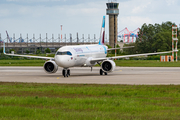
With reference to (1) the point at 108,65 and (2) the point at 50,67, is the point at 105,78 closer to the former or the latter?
(1) the point at 108,65

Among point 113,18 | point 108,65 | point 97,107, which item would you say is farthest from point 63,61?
point 113,18

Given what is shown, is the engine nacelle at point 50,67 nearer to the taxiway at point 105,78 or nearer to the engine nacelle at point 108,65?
the taxiway at point 105,78

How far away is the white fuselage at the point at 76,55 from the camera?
108 feet

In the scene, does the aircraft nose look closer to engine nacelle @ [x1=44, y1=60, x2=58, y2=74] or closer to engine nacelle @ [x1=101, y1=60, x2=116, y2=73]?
engine nacelle @ [x1=44, y1=60, x2=58, y2=74]

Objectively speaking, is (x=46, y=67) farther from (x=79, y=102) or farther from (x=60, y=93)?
(x=79, y=102)

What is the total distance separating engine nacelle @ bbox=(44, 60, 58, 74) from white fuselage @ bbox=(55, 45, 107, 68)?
7.78ft

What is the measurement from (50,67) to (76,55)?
374cm

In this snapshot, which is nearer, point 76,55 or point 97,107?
point 97,107

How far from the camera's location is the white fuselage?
32781mm

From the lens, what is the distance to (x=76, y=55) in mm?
34812

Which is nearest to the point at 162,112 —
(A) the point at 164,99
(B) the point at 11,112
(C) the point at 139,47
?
(A) the point at 164,99

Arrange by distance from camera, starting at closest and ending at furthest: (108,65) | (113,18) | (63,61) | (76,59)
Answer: (63,61) < (76,59) < (108,65) < (113,18)

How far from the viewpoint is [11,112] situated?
41.7ft

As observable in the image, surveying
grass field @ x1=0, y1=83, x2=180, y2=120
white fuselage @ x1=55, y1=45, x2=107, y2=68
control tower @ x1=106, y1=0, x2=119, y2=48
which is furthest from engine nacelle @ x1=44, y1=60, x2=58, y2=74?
control tower @ x1=106, y1=0, x2=119, y2=48
